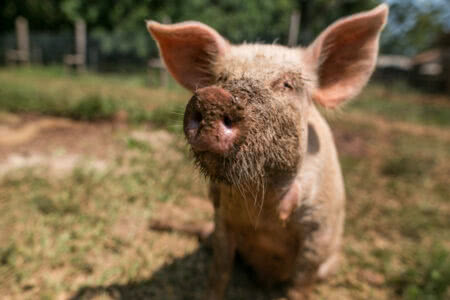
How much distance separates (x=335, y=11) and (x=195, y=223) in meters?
22.9

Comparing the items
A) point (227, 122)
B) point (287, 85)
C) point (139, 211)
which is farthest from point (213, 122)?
point (139, 211)

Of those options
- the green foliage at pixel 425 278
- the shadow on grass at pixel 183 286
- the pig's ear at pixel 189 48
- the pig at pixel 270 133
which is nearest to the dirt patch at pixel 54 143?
the shadow on grass at pixel 183 286

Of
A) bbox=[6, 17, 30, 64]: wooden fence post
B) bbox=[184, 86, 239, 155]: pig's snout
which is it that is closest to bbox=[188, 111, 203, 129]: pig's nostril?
bbox=[184, 86, 239, 155]: pig's snout

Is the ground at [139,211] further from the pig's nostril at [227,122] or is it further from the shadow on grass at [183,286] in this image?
the pig's nostril at [227,122]

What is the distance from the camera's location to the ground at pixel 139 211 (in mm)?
2465

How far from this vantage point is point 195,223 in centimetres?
316

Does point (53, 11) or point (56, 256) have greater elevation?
point (53, 11)

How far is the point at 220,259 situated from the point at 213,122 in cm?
112

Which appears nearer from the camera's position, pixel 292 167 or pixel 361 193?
pixel 292 167

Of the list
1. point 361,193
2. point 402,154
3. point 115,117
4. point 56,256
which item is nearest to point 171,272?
point 56,256

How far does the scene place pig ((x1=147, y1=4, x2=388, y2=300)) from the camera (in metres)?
1.34

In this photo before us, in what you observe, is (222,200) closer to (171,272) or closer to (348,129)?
(171,272)

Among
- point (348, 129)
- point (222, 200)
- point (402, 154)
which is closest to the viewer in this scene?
point (222, 200)

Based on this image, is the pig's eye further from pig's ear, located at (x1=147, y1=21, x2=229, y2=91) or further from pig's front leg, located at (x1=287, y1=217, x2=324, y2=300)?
pig's front leg, located at (x1=287, y1=217, x2=324, y2=300)
